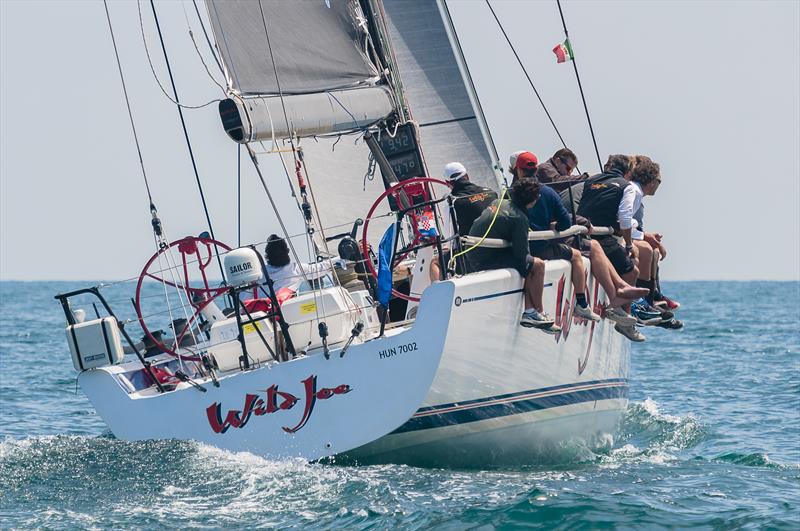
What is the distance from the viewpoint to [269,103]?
8.98 m

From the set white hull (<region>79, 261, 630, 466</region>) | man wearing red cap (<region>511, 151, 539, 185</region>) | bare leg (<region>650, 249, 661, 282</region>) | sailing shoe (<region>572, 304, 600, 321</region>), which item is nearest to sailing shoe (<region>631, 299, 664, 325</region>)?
bare leg (<region>650, 249, 661, 282</region>)

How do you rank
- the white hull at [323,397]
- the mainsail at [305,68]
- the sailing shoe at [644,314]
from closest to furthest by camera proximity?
the white hull at [323,397] → the mainsail at [305,68] → the sailing shoe at [644,314]

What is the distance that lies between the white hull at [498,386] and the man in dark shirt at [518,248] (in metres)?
0.09

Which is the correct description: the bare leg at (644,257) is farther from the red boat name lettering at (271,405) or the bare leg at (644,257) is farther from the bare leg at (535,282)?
the red boat name lettering at (271,405)

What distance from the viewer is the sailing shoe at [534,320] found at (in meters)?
8.00

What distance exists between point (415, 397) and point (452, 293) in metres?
0.68

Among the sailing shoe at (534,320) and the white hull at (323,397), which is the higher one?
the sailing shoe at (534,320)

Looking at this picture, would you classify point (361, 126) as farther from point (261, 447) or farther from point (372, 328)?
point (261, 447)

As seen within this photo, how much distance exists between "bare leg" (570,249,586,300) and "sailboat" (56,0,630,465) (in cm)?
7

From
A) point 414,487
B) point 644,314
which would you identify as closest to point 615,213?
point 644,314

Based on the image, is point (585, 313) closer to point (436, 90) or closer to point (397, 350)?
point (397, 350)

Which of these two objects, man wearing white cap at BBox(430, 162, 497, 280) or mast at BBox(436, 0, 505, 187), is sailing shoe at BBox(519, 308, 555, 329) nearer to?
man wearing white cap at BBox(430, 162, 497, 280)

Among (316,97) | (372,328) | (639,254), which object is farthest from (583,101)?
(372,328)

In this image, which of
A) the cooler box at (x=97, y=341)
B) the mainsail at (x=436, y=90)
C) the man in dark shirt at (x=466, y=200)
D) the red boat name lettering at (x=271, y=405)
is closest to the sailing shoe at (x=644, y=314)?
the man in dark shirt at (x=466, y=200)
